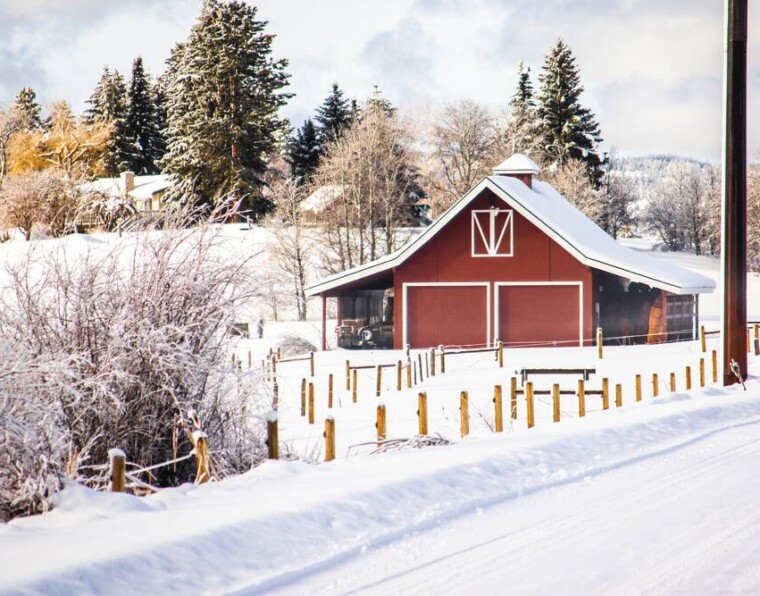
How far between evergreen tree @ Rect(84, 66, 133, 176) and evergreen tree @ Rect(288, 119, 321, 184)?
13.6 meters

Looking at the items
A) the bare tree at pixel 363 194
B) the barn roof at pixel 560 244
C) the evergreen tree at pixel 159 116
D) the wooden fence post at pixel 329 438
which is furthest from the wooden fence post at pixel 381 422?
the evergreen tree at pixel 159 116

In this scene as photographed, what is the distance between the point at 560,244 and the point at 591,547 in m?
26.2

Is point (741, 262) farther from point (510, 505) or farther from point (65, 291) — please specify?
point (65, 291)

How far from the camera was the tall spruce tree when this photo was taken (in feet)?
172

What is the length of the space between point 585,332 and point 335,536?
25.9 meters

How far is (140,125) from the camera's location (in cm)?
7600

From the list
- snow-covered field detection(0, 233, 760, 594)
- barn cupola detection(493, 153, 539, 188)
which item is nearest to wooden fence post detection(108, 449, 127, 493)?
snow-covered field detection(0, 233, 760, 594)

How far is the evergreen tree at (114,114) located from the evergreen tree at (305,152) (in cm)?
1362

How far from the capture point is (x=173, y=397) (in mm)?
9477

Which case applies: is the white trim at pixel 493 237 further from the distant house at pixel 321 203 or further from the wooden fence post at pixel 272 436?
the wooden fence post at pixel 272 436

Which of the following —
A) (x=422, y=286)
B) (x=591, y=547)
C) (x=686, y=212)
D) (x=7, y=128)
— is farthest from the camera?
(x=686, y=212)

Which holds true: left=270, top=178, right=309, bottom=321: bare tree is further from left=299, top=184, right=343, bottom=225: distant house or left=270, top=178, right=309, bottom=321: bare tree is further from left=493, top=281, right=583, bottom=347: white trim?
left=493, top=281, right=583, bottom=347: white trim

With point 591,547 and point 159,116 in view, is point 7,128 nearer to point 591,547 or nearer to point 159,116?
point 159,116

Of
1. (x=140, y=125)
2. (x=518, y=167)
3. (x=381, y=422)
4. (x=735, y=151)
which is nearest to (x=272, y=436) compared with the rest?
(x=381, y=422)
